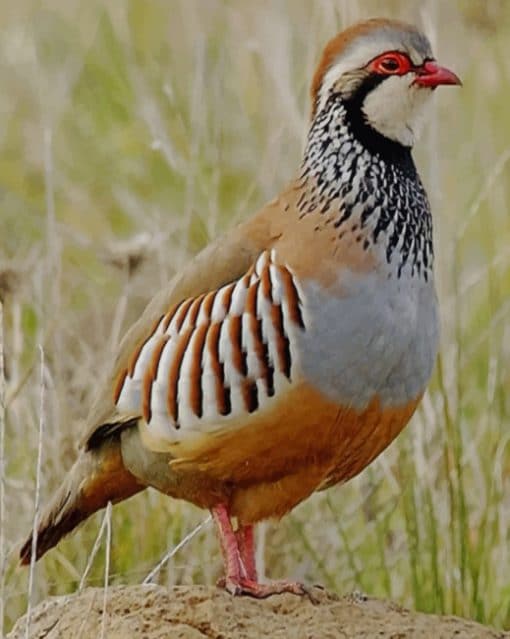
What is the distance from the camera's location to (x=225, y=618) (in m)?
3.75

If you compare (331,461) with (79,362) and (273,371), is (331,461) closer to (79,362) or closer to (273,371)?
(273,371)

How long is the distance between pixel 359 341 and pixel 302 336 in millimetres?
113

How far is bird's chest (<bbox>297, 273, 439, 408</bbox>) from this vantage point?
4059mm

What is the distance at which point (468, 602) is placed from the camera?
4629 mm

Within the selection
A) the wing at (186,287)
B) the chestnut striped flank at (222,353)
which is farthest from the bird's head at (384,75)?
the chestnut striped flank at (222,353)

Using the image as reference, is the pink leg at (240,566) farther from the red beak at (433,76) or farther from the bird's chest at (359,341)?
the red beak at (433,76)

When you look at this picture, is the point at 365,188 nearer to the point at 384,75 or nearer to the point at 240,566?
the point at 384,75

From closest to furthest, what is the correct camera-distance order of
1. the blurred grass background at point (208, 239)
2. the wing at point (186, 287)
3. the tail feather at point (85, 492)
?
the wing at point (186, 287) → the tail feather at point (85, 492) → the blurred grass background at point (208, 239)

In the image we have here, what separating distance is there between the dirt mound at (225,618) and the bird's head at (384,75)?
1.01m

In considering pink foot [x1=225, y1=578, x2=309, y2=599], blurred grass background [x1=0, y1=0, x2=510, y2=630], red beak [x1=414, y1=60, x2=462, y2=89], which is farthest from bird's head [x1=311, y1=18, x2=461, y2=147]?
pink foot [x1=225, y1=578, x2=309, y2=599]

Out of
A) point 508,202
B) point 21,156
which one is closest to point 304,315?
point 508,202

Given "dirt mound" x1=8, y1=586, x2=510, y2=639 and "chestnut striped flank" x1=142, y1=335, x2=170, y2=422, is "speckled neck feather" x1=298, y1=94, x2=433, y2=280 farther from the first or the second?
"dirt mound" x1=8, y1=586, x2=510, y2=639

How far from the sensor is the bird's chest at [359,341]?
4059 mm

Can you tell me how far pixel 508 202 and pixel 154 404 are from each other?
3.20m
